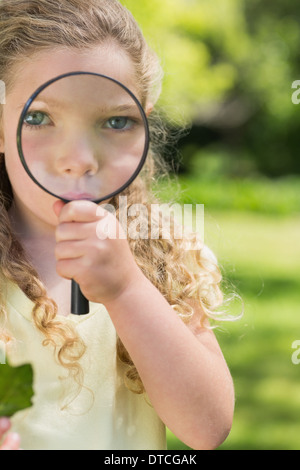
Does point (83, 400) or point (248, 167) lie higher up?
point (248, 167)

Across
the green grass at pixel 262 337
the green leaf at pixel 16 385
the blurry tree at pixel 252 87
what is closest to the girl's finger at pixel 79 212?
the green leaf at pixel 16 385

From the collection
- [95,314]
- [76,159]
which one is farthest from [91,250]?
[95,314]

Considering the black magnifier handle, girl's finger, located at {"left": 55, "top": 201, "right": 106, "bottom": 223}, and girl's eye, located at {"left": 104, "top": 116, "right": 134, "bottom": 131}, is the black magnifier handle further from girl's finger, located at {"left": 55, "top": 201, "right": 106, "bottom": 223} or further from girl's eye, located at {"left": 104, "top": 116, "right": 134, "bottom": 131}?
girl's eye, located at {"left": 104, "top": 116, "right": 134, "bottom": 131}

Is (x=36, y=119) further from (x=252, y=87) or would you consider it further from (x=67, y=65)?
(x=252, y=87)

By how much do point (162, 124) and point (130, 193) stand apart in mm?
522

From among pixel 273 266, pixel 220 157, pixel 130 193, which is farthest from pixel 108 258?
pixel 220 157

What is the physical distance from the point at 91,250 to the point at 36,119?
0.36 m

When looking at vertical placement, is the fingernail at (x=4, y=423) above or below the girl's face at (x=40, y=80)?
below

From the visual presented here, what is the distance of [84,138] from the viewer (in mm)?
1888

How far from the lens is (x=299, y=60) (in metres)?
27.0

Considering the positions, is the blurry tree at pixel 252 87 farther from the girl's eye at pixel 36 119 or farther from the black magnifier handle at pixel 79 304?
the black magnifier handle at pixel 79 304

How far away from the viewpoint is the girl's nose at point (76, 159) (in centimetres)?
188

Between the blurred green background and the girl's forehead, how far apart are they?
0.57 metres

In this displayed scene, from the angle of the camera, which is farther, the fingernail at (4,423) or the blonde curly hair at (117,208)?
the blonde curly hair at (117,208)
